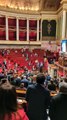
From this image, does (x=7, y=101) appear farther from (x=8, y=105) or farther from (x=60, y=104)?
(x=60, y=104)

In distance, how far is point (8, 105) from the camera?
1708 millimetres

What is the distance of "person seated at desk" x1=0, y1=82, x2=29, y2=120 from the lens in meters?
1.70

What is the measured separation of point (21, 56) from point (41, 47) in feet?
20.6

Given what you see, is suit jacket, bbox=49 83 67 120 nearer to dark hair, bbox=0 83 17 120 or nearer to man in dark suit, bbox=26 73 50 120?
man in dark suit, bbox=26 73 50 120

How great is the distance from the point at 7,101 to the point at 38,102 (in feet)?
7.22

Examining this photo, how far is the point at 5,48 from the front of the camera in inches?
1273

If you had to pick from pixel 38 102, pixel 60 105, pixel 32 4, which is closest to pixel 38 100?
pixel 38 102

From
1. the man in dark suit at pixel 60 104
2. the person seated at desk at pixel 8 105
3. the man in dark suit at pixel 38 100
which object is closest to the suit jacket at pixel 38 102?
the man in dark suit at pixel 38 100

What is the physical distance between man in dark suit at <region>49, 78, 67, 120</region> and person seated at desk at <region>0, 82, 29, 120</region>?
163cm

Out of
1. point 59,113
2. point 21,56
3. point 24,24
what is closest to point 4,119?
point 59,113

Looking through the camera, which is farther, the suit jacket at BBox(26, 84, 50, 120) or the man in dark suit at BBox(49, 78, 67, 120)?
the suit jacket at BBox(26, 84, 50, 120)

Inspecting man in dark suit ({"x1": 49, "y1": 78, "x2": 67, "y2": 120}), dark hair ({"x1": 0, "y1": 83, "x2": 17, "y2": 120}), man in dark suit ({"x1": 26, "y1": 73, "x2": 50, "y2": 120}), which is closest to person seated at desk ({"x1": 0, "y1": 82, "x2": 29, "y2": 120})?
dark hair ({"x1": 0, "y1": 83, "x2": 17, "y2": 120})

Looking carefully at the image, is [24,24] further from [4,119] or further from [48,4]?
[4,119]

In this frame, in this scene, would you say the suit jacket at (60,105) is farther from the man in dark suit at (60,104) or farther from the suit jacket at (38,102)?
the suit jacket at (38,102)
